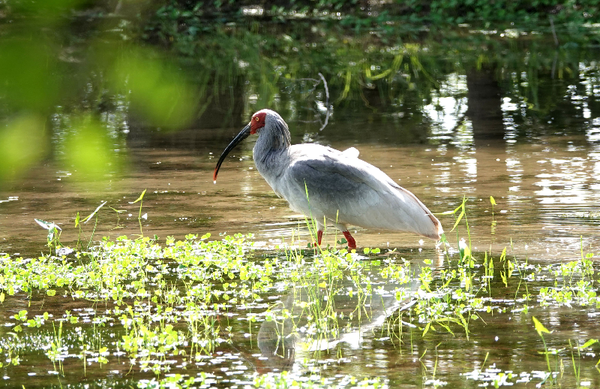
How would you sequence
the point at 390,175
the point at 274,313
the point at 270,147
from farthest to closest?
the point at 390,175 → the point at 270,147 → the point at 274,313

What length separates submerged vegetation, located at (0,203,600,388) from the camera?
414cm

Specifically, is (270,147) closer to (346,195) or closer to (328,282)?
(346,195)

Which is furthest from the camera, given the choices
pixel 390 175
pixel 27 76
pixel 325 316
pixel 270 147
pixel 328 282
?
pixel 390 175

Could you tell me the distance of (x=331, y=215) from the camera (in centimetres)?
676

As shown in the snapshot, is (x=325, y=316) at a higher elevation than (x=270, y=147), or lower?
lower

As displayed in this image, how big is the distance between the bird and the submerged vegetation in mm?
266

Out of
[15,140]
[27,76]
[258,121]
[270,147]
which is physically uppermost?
[27,76]

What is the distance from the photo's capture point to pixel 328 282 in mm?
5766

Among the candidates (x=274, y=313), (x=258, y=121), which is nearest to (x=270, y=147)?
(x=258, y=121)

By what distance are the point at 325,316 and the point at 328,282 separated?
2.62 ft

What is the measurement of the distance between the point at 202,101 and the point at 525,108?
18.0 ft

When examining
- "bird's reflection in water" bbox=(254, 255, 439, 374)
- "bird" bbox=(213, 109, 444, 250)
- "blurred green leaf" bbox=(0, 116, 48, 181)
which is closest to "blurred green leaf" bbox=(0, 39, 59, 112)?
"blurred green leaf" bbox=(0, 116, 48, 181)

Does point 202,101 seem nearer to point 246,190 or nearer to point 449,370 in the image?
point 246,190

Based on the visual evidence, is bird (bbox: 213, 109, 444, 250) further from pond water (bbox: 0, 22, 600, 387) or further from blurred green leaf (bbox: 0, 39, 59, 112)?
blurred green leaf (bbox: 0, 39, 59, 112)
